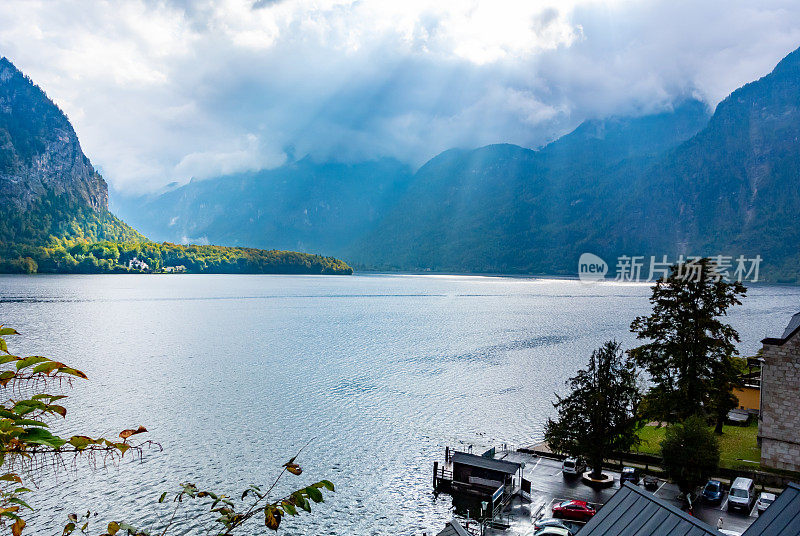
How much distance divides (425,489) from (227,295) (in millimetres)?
144535

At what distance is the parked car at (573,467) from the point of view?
125ft

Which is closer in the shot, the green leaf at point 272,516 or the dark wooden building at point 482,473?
the green leaf at point 272,516

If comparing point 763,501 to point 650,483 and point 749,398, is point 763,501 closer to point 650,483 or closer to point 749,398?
point 650,483

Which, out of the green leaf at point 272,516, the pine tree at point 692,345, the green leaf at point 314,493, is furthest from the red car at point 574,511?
the green leaf at point 314,493

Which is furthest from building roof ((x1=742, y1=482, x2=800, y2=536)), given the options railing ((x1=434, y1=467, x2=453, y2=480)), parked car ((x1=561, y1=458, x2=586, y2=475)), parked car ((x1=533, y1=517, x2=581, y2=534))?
parked car ((x1=561, y1=458, x2=586, y2=475))

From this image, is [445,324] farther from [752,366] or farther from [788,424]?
[788,424]

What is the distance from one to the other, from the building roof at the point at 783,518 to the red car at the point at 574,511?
1977 centimetres

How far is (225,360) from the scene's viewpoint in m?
76.6

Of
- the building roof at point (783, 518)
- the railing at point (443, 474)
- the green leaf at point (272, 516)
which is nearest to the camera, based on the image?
the green leaf at point (272, 516)

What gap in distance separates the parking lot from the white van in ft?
1.34

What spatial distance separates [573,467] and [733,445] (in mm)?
12951

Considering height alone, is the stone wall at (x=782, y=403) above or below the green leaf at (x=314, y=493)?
below

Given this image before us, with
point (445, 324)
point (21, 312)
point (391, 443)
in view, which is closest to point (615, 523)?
point (391, 443)

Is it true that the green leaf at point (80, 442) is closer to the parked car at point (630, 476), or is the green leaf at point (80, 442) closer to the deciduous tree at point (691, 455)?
the deciduous tree at point (691, 455)
